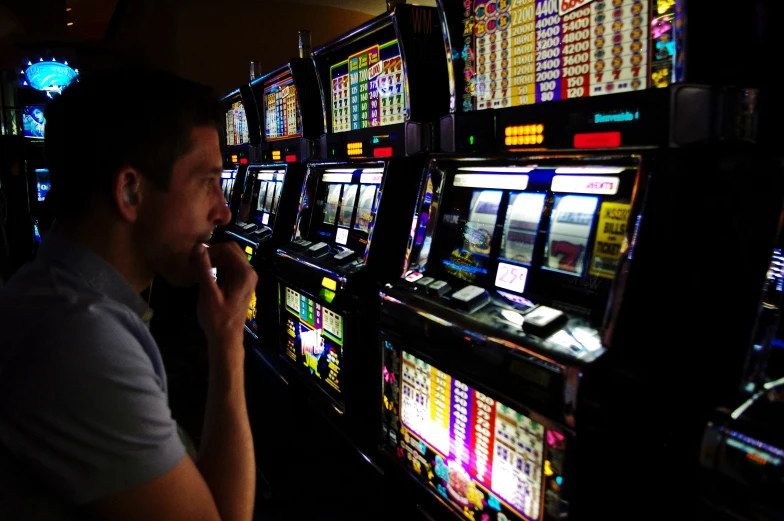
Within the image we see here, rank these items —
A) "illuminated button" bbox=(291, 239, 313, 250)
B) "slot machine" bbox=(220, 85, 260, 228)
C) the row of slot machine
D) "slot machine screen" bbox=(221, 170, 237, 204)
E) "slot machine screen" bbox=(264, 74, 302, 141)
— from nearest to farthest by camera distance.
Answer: the row of slot machine, "illuminated button" bbox=(291, 239, 313, 250), "slot machine screen" bbox=(264, 74, 302, 141), "slot machine" bbox=(220, 85, 260, 228), "slot machine screen" bbox=(221, 170, 237, 204)

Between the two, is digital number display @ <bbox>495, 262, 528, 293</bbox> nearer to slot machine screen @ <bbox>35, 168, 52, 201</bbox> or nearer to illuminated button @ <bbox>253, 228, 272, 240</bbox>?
illuminated button @ <bbox>253, 228, 272, 240</bbox>

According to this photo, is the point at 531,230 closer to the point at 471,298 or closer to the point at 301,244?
the point at 471,298

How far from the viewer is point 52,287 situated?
36.4 inches

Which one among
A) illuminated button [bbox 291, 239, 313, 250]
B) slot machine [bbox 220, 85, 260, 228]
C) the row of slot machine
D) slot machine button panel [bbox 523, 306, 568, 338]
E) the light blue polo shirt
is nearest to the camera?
the light blue polo shirt

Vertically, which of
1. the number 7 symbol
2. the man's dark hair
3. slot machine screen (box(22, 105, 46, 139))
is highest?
slot machine screen (box(22, 105, 46, 139))

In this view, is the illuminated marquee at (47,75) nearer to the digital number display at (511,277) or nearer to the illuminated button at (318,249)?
the illuminated button at (318,249)

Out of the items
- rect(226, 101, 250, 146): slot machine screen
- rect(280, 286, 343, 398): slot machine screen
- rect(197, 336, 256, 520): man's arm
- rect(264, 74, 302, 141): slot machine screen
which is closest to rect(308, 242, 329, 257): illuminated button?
rect(280, 286, 343, 398): slot machine screen

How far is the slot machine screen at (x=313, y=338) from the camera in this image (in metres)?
3.03

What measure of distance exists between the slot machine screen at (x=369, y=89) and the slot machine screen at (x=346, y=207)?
26 centimetres

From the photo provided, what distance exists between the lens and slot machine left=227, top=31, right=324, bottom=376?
3.92 m

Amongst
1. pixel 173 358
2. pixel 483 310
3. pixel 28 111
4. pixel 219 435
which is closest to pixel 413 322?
pixel 483 310

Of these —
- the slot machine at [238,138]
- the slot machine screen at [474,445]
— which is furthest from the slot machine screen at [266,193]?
the slot machine screen at [474,445]

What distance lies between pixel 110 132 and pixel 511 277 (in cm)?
134

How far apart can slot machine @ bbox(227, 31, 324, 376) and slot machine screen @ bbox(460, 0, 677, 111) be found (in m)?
1.81
